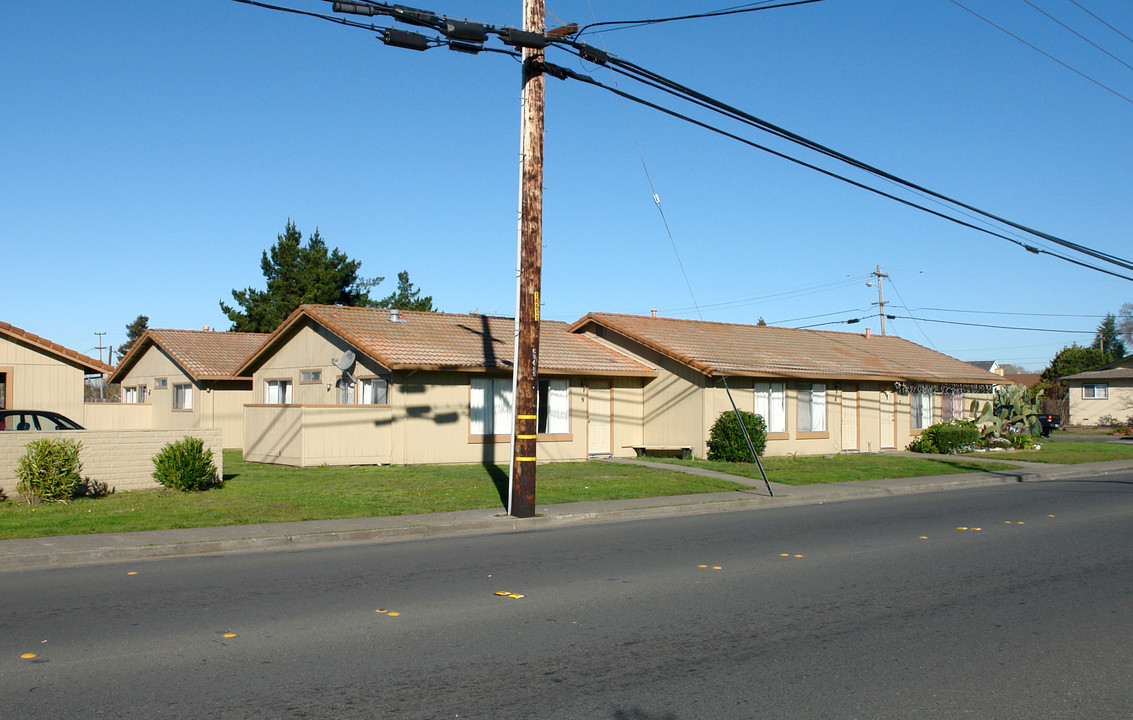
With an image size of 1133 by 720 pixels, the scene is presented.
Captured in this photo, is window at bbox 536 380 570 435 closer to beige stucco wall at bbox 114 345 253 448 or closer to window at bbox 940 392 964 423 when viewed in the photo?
beige stucco wall at bbox 114 345 253 448

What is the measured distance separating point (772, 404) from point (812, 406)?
5.72ft

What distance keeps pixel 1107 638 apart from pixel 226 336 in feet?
103

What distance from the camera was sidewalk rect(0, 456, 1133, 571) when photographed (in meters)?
11.0

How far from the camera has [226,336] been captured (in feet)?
111

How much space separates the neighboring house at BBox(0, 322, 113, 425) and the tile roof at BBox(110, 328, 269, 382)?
4629 mm

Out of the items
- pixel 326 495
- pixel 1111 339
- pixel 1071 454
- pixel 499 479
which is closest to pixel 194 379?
pixel 499 479

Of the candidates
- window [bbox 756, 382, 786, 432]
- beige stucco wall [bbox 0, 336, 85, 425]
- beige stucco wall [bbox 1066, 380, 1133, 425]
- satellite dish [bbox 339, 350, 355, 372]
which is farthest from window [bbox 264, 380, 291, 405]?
beige stucco wall [bbox 1066, 380, 1133, 425]

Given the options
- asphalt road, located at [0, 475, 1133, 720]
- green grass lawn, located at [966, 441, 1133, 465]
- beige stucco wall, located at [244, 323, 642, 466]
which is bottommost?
asphalt road, located at [0, 475, 1133, 720]

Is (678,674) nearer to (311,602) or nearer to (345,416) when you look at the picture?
(311,602)

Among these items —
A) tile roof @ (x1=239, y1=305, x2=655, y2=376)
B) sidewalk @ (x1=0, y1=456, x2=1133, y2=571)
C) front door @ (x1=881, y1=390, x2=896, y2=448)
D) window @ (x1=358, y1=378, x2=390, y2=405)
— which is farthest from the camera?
front door @ (x1=881, y1=390, x2=896, y2=448)

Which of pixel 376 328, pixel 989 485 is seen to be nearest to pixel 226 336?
pixel 376 328

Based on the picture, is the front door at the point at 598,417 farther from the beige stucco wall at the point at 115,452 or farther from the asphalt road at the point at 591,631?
the asphalt road at the point at 591,631

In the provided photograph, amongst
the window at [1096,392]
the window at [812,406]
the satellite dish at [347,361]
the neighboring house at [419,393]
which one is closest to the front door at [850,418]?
the window at [812,406]

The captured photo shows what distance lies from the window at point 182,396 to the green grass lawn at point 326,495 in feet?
31.5
